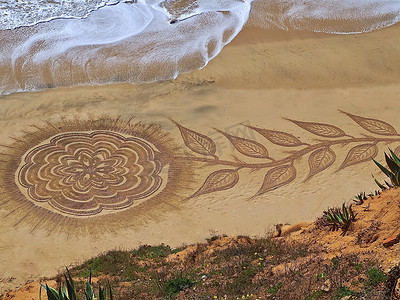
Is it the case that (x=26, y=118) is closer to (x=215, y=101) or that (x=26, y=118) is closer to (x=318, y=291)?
(x=215, y=101)

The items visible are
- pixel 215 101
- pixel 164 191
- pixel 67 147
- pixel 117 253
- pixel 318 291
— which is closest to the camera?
pixel 318 291

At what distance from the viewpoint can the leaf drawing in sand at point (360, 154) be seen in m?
13.9

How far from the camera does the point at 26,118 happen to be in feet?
48.8

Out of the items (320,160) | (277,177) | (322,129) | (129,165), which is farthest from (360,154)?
(129,165)

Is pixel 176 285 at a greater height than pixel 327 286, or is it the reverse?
pixel 327 286

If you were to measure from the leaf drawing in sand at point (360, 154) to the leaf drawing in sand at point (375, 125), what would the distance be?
63cm

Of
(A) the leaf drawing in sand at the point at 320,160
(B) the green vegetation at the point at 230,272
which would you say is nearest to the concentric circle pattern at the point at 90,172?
(B) the green vegetation at the point at 230,272

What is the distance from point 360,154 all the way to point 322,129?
4.06ft

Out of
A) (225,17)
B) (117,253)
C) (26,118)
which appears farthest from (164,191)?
(225,17)

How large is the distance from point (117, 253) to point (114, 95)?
585 cm

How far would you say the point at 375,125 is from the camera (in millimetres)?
14945

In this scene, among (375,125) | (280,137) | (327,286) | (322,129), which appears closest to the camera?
(327,286)

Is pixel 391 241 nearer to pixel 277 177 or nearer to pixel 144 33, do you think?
pixel 277 177

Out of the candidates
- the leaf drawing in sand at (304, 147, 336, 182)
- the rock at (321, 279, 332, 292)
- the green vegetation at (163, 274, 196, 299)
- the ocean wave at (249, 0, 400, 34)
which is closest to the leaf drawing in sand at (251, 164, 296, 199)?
the leaf drawing in sand at (304, 147, 336, 182)
